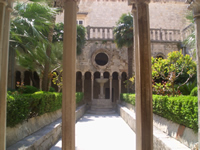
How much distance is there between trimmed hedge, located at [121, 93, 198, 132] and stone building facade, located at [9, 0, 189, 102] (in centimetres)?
1080

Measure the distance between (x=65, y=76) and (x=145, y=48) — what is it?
4.02 ft

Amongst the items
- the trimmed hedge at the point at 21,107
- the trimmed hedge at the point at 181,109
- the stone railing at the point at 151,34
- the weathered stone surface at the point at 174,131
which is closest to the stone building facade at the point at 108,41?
the stone railing at the point at 151,34

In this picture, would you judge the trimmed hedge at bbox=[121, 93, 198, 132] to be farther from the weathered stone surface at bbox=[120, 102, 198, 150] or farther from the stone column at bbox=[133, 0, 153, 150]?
the stone column at bbox=[133, 0, 153, 150]

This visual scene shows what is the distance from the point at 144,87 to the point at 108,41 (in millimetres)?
14970

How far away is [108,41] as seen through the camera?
17.2 meters

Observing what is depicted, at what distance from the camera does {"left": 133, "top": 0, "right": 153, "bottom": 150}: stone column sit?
8.29ft

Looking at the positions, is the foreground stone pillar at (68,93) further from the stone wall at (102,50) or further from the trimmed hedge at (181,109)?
the stone wall at (102,50)

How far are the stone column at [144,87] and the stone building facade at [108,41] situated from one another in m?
13.3

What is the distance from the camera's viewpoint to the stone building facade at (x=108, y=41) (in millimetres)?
17000

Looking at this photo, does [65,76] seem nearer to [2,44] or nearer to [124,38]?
[2,44]

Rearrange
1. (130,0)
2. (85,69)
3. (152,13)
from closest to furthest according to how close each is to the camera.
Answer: (130,0)
(85,69)
(152,13)

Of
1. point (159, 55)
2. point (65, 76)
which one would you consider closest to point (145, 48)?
point (65, 76)

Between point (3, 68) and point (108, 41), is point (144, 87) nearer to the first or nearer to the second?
point (3, 68)

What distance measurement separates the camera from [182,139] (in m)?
3.78
